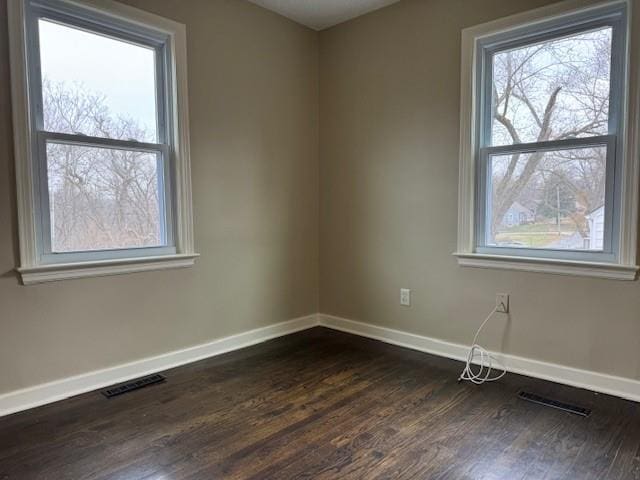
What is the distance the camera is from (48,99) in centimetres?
230

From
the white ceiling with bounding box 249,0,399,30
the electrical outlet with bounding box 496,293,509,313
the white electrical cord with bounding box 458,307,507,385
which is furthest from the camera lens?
the white ceiling with bounding box 249,0,399,30

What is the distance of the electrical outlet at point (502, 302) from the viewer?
8.94 ft

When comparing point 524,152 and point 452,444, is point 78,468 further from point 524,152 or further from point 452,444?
point 524,152

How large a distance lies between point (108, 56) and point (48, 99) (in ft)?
1.53

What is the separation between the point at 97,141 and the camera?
2.47 meters

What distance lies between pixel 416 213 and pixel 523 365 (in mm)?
1224

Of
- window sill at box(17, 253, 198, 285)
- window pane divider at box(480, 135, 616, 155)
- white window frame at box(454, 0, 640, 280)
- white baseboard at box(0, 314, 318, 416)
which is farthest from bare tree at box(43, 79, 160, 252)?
window pane divider at box(480, 135, 616, 155)

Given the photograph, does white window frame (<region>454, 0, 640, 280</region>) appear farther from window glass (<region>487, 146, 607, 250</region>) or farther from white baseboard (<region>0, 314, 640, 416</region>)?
white baseboard (<region>0, 314, 640, 416</region>)

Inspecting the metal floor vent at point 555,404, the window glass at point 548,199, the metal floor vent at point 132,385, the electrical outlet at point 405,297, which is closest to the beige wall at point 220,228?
the metal floor vent at point 132,385

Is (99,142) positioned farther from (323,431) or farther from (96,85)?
(323,431)

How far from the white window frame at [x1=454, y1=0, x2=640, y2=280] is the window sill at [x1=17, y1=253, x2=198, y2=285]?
1.92m

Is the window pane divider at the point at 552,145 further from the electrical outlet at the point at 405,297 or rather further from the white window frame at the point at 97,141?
the white window frame at the point at 97,141

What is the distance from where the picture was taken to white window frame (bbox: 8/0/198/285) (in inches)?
85.4

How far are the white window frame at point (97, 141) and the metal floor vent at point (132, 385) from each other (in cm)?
67
